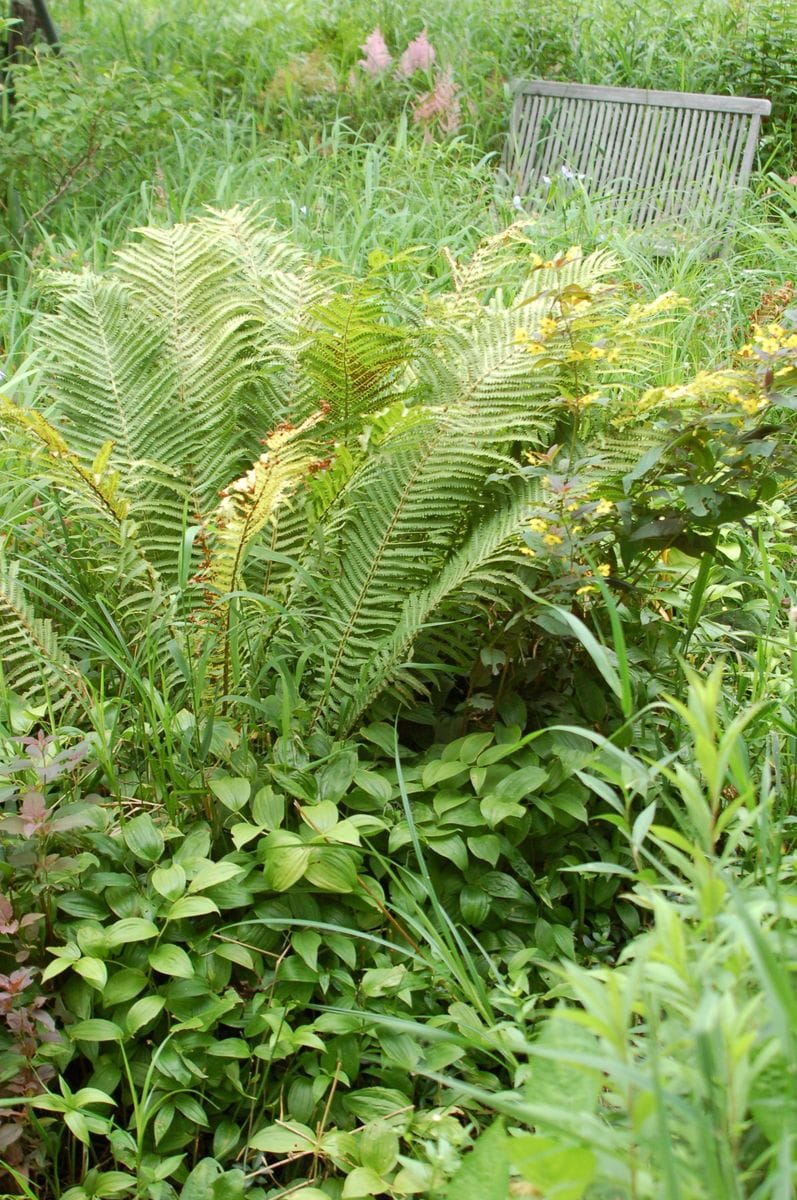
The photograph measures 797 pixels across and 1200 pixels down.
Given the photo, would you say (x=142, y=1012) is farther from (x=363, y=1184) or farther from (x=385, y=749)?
(x=385, y=749)

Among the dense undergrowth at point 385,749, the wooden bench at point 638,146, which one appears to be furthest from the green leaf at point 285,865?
the wooden bench at point 638,146

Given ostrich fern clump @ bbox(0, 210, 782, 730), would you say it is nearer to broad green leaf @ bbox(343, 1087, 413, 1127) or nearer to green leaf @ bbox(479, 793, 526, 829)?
green leaf @ bbox(479, 793, 526, 829)

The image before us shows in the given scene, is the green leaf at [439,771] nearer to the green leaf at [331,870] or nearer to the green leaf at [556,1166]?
the green leaf at [331,870]

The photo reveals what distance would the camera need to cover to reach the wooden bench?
4.37 meters

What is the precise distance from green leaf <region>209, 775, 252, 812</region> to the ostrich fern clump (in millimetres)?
148

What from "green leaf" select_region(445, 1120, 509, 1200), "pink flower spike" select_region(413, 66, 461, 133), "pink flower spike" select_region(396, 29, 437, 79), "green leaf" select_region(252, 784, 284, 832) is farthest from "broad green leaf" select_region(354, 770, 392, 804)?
"pink flower spike" select_region(396, 29, 437, 79)

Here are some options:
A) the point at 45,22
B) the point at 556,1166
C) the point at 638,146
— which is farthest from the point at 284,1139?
the point at 45,22

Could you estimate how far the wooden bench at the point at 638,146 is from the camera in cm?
437

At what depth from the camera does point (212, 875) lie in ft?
5.04

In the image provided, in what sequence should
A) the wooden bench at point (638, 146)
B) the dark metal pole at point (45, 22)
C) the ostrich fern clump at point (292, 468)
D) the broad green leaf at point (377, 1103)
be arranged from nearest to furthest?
the broad green leaf at point (377, 1103) → the ostrich fern clump at point (292, 468) → the wooden bench at point (638, 146) → the dark metal pole at point (45, 22)

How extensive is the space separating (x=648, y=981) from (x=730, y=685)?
51.7 inches

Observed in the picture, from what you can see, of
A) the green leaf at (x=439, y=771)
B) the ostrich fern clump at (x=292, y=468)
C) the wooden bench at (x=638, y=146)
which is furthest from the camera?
the wooden bench at (x=638, y=146)

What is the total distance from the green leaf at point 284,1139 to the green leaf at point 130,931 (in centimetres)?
29

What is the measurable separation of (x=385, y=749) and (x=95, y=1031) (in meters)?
0.60
